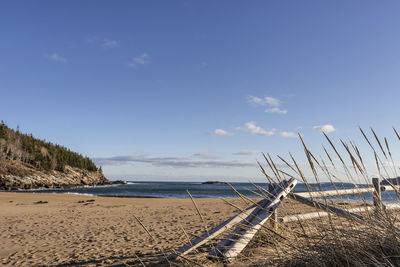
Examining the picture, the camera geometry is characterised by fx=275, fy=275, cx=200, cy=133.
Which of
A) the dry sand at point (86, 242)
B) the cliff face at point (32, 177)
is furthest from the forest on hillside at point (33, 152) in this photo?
the dry sand at point (86, 242)

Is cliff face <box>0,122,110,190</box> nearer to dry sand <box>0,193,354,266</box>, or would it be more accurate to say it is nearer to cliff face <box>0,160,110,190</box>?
cliff face <box>0,160,110,190</box>

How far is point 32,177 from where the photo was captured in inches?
2640

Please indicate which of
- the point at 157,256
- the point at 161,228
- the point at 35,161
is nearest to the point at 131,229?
the point at 161,228

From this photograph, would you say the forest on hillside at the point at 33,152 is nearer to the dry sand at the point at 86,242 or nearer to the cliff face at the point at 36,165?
the cliff face at the point at 36,165

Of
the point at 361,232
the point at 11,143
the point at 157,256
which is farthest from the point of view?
the point at 11,143

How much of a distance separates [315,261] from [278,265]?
1.60 ft

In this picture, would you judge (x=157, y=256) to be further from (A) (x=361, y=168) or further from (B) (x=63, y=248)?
(A) (x=361, y=168)

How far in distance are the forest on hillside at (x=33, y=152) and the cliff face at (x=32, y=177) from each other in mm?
3464

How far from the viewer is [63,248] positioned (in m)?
6.54

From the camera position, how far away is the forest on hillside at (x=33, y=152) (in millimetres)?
79562

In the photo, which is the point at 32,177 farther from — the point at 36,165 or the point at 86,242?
the point at 86,242

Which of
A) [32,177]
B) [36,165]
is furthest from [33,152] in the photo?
[32,177]

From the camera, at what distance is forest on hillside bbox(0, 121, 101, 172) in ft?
261

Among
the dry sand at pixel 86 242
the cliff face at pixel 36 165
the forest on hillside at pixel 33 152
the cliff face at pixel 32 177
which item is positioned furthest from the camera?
the forest on hillside at pixel 33 152
